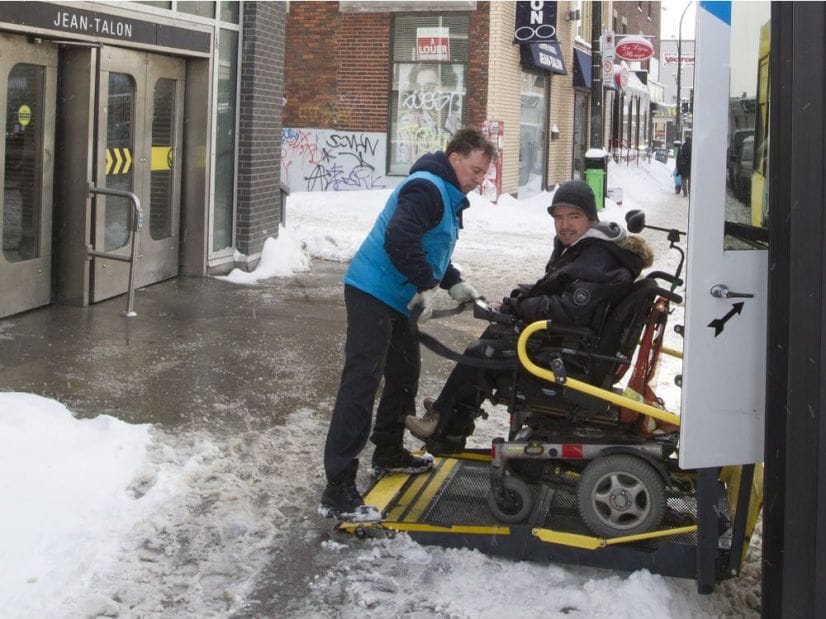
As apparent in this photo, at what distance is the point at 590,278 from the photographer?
466 centimetres

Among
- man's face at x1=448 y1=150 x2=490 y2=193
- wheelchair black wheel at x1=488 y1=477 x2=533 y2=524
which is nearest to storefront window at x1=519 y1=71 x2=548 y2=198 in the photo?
man's face at x1=448 y1=150 x2=490 y2=193

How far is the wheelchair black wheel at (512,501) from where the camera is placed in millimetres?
4773

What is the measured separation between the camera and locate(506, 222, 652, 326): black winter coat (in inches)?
182

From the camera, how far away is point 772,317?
326cm

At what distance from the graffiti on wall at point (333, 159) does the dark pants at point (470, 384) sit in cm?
1804

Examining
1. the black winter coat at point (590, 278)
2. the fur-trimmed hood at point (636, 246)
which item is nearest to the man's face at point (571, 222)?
the black winter coat at point (590, 278)

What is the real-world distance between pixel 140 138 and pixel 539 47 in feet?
48.3

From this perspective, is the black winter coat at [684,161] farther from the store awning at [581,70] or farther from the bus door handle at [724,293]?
the bus door handle at [724,293]

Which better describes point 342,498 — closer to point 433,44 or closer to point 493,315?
point 493,315

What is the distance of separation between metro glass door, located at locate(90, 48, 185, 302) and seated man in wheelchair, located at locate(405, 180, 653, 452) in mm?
4578

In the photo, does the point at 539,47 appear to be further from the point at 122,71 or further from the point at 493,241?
the point at 122,71

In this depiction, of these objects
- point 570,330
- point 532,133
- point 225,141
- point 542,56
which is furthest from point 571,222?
point 532,133

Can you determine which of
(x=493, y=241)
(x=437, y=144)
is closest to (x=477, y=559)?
(x=493, y=241)

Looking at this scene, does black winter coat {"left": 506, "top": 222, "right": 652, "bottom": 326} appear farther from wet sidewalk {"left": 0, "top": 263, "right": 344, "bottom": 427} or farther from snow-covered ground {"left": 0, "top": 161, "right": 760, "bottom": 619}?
wet sidewalk {"left": 0, "top": 263, "right": 344, "bottom": 427}
